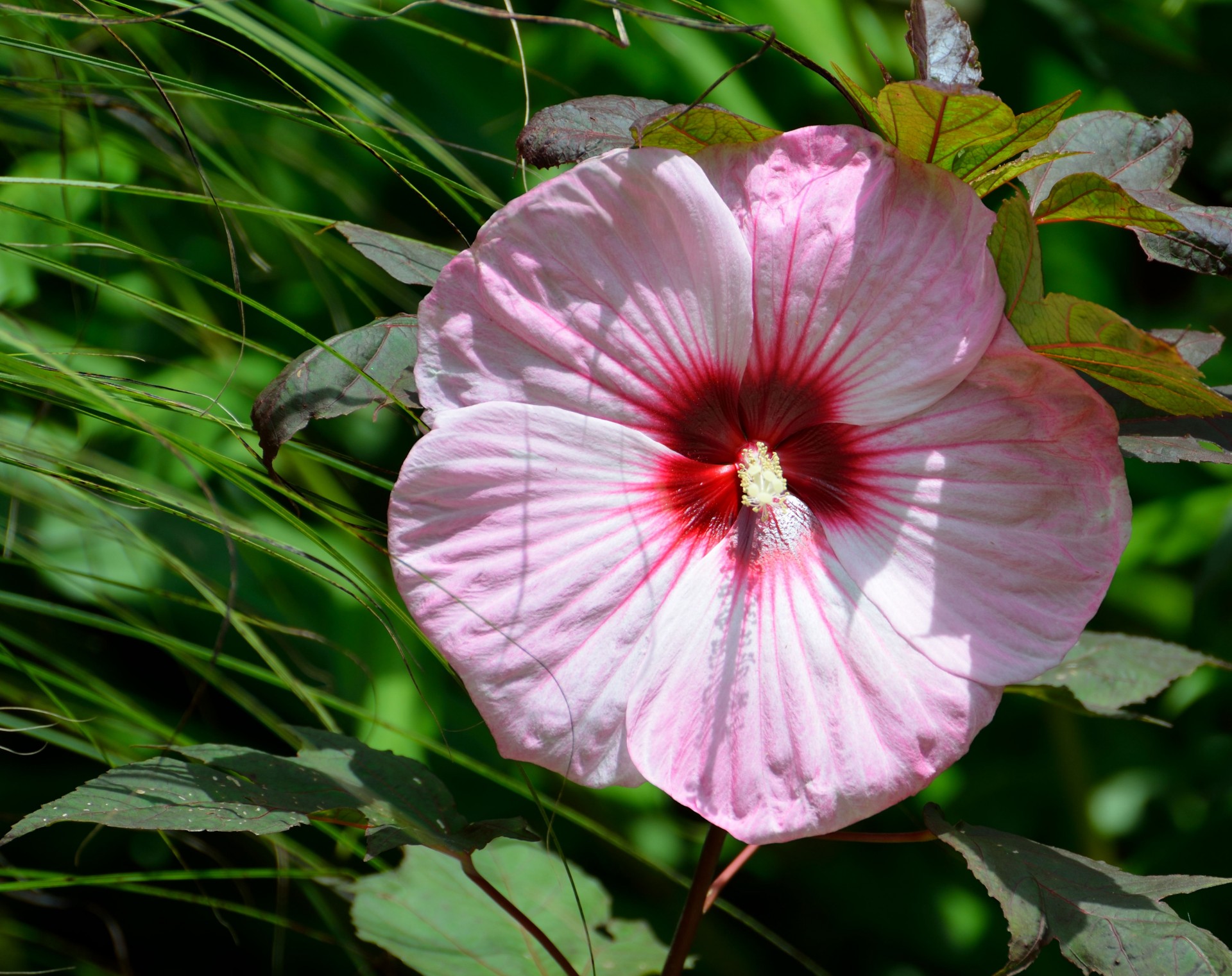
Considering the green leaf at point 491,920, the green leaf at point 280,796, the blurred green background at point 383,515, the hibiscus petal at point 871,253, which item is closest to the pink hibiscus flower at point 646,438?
the hibiscus petal at point 871,253

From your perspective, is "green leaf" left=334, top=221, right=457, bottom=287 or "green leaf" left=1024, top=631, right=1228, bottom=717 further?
"green leaf" left=1024, top=631, right=1228, bottom=717

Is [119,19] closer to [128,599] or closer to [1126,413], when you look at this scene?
[1126,413]

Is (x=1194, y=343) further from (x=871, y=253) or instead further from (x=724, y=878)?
(x=724, y=878)

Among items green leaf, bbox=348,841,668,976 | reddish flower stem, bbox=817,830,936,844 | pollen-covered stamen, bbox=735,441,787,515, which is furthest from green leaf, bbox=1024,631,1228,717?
green leaf, bbox=348,841,668,976

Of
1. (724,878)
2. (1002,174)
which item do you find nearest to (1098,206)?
(1002,174)

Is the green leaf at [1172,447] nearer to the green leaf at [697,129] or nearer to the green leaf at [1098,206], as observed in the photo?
the green leaf at [1098,206]

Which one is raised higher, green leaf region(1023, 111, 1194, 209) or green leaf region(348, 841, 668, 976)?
green leaf region(1023, 111, 1194, 209)

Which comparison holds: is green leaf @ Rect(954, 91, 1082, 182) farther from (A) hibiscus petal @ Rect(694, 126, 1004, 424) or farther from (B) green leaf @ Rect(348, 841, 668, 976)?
(B) green leaf @ Rect(348, 841, 668, 976)
